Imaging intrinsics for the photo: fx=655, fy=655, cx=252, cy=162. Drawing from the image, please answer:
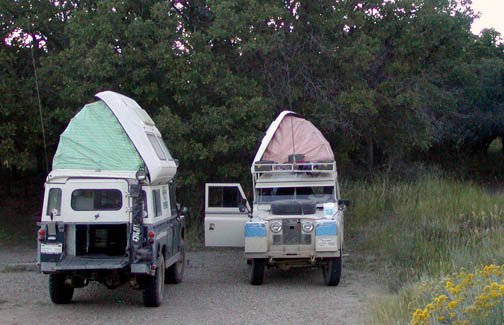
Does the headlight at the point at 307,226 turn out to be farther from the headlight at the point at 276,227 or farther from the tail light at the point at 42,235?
the tail light at the point at 42,235

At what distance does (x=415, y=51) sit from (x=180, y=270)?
1151 cm

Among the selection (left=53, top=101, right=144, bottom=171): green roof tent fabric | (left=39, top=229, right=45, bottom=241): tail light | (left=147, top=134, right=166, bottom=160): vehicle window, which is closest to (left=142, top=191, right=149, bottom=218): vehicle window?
(left=53, top=101, right=144, bottom=171): green roof tent fabric

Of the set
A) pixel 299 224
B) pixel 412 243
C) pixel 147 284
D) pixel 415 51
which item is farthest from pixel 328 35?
pixel 147 284

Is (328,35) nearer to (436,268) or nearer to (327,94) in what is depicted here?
(327,94)

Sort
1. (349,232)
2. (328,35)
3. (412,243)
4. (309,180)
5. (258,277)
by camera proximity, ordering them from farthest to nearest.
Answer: (328,35)
(349,232)
(412,243)
(309,180)
(258,277)

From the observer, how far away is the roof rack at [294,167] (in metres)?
13.5

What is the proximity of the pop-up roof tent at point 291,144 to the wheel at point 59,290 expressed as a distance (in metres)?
5.19

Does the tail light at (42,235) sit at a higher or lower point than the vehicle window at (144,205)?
lower

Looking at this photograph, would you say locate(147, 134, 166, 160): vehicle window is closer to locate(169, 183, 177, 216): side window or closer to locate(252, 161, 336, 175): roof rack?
locate(169, 183, 177, 216): side window

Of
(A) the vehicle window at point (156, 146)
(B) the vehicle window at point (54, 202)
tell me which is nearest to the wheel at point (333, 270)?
(A) the vehicle window at point (156, 146)

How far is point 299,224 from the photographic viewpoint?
1212cm

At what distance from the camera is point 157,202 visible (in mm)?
11195

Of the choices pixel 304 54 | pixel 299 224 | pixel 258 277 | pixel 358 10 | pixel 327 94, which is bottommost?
pixel 258 277

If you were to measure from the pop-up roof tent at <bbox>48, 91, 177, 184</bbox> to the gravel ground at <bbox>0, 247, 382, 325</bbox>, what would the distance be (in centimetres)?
217
